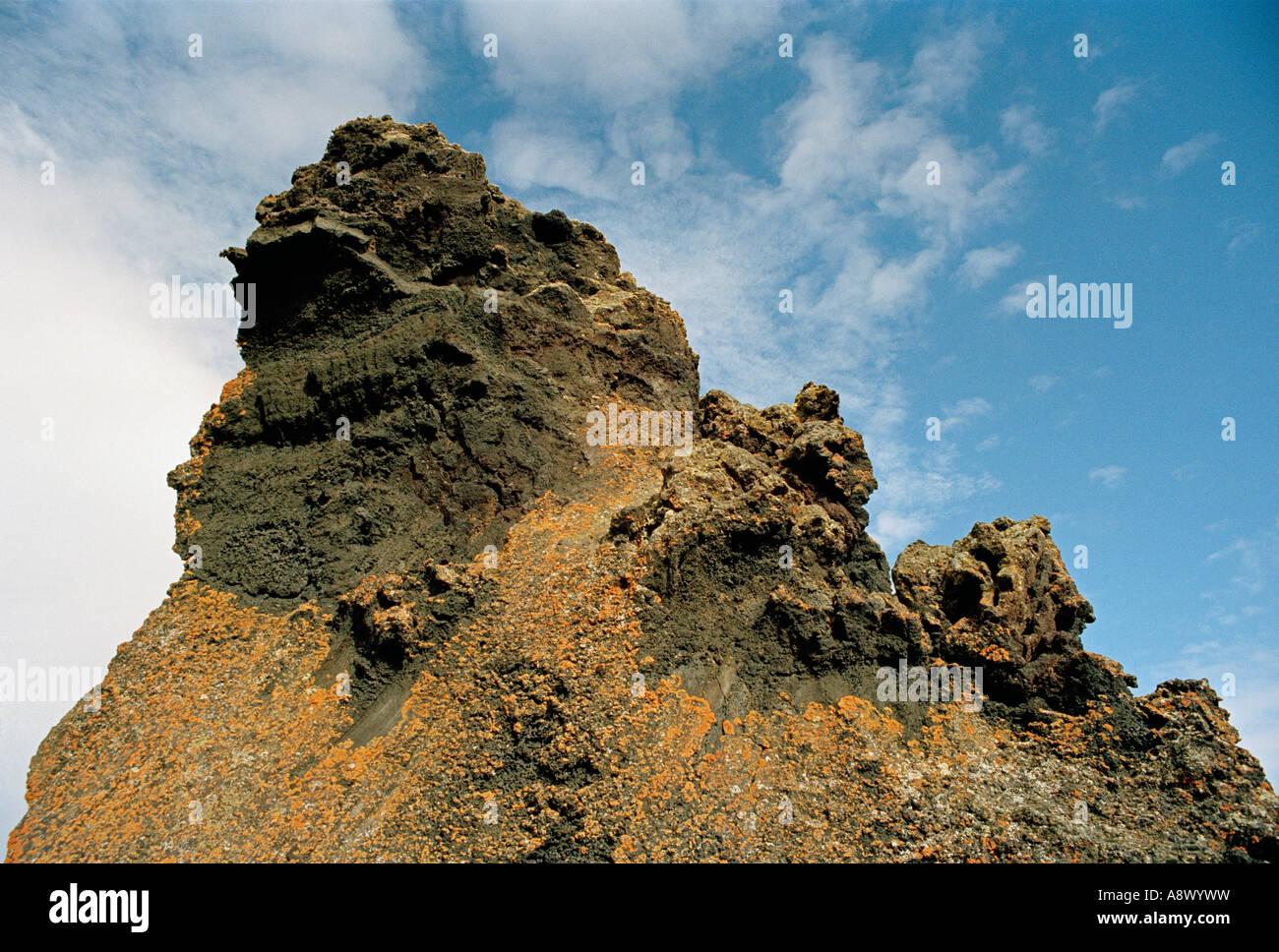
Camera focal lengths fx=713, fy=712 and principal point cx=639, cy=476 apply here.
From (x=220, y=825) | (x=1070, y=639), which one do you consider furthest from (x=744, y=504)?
(x=220, y=825)

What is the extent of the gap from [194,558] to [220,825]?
548cm

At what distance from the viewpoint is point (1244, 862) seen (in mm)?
9477

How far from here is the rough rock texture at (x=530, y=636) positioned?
33.5 feet

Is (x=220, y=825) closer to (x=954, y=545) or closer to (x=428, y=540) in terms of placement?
(x=428, y=540)
